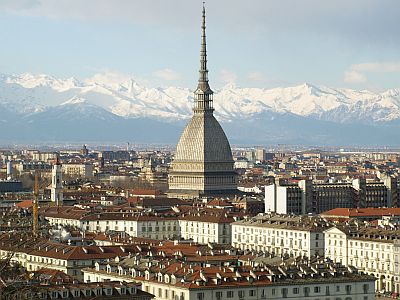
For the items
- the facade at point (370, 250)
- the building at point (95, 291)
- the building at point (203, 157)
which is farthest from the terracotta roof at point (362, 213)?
the building at point (95, 291)

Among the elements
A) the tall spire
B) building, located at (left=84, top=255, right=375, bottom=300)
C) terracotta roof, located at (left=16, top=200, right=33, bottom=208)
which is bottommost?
building, located at (left=84, top=255, right=375, bottom=300)

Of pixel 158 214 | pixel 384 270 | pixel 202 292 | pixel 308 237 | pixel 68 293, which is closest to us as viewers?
pixel 68 293

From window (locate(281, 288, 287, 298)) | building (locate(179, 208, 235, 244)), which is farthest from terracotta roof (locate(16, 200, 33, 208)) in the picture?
window (locate(281, 288, 287, 298))

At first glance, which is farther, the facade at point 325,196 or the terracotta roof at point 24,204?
the facade at point 325,196

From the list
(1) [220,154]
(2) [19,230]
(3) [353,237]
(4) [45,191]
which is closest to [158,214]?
(2) [19,230]

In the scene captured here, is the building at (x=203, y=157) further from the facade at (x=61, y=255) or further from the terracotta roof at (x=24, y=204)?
the facade at (x=61, y=255)

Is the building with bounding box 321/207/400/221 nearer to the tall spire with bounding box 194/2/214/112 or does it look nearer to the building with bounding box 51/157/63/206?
the building with bounding box 51/157/63/206

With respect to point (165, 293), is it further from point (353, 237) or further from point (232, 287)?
point (353, 237)
